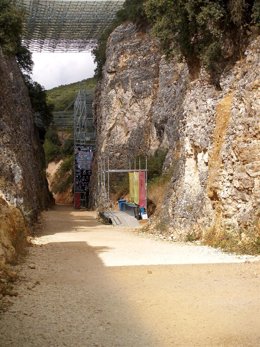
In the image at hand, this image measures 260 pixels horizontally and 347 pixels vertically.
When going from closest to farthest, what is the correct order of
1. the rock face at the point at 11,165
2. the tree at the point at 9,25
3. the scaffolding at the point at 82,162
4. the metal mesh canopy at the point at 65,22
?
the rock face at the point at 11,165, the tree at the point at 9,25, the metal mesh canopy at the point at 65,22, the scaffolding at the point at 82,162

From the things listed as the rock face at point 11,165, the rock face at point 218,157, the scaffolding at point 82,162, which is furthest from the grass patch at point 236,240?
the scaffolding at point 82,162

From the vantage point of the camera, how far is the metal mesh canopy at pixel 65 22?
119 feet

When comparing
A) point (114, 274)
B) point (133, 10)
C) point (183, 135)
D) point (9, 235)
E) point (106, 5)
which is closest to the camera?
point (114, 274)

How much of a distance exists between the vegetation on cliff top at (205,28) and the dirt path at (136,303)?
20.7 ft

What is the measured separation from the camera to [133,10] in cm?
3366

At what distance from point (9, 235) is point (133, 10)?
87.8 ft

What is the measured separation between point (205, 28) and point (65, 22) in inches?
1063

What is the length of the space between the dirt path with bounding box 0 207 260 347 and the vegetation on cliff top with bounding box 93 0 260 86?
20.7ft

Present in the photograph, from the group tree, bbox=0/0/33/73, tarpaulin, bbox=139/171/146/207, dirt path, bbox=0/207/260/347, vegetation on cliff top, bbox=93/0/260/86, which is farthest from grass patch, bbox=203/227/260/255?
tree, bbox=0/0/33/73

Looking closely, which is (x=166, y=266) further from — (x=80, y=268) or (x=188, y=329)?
(x=188, y=329)

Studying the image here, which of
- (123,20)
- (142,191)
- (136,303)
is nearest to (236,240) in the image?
(136,303)

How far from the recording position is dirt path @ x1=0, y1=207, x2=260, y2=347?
457cm

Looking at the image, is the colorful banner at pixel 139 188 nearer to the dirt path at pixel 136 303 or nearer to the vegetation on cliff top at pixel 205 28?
the vegetation on cliff top at pixel 205 28

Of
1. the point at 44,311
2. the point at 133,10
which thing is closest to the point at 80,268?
the point at 44,311
